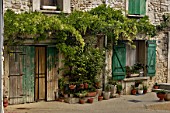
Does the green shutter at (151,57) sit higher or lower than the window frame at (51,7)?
lower

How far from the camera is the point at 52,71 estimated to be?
1198 cm

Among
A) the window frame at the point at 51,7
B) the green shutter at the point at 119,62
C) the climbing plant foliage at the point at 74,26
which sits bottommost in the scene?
the green shutter at the point at 119,62

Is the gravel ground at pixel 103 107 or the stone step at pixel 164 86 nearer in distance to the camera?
the gravel ground at pixel 103 107

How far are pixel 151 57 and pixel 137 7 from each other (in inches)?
86.5

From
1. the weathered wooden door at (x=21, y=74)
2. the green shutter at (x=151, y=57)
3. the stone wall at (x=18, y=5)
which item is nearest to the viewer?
the stone wall at (x=18, y=5)

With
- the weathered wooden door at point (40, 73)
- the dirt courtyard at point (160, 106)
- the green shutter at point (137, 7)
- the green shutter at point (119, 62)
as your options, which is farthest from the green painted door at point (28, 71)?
the green shutter at point (137, 7)

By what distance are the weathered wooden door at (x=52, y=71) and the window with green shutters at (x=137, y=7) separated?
150 inches

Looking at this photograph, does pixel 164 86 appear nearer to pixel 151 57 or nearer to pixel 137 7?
pixel 151 57

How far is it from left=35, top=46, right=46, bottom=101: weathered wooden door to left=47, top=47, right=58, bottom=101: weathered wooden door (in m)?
0.19

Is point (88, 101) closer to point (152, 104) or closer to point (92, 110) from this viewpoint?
point (92, 110)

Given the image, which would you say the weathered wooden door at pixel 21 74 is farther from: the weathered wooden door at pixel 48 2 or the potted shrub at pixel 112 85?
the potted shrub at pixel 112 85

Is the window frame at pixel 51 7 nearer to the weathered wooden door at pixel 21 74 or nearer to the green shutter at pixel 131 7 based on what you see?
the weathered wooden door at pixel 21 74

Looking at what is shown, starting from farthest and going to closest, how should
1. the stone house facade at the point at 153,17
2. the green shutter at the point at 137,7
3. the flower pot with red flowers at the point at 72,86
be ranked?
the green shutter at the point at 137,7 → the stone house facade at the point at 153,17 → the flower pot with red flowers at the point at 72,86

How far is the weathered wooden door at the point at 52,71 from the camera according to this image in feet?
39.0
